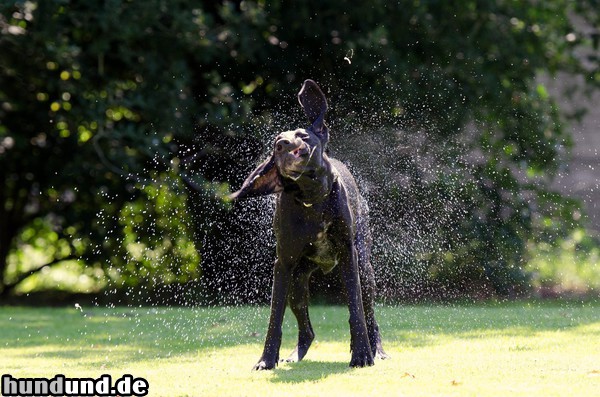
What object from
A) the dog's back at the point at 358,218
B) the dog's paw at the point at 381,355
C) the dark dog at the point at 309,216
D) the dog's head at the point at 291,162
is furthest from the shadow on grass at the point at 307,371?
the dog's head at the point at 291,162

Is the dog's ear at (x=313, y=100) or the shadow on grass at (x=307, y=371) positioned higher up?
the dog's ear at (x=313, y=100)

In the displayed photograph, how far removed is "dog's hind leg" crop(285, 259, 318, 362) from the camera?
6.20 meters

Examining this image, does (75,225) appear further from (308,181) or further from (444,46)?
(308,181)

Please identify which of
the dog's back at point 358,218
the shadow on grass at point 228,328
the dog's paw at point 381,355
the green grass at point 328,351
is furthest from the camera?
the shadow on grass at point 228,328

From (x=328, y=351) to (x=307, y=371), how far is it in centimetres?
115

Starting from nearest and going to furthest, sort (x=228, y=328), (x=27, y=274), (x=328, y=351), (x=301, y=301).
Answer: (x=301, y=301) → (x=328, y=351) → (x=228, y=328) → (x=27, y=274)

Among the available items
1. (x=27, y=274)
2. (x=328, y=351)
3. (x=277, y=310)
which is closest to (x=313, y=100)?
(x=277, y=310)

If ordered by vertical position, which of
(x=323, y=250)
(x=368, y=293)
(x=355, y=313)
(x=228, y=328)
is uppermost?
(x=323, y=250)

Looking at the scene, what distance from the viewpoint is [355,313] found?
570cm

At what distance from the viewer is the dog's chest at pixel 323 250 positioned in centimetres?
566

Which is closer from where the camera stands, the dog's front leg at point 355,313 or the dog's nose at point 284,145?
the dog's nose at point 284,145

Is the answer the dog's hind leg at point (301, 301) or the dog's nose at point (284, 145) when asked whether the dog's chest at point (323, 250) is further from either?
the dog's nose at point (284, 145)

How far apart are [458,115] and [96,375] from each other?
23.8 ft

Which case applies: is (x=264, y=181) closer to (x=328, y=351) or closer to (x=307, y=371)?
(x=307, y=371)
